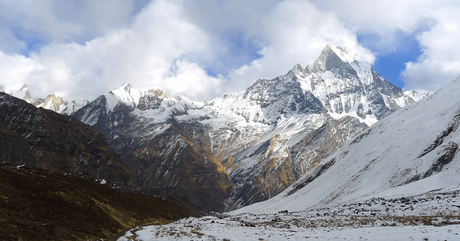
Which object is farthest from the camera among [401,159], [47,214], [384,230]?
[401,159]

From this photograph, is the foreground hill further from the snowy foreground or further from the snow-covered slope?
the snow-covered slope

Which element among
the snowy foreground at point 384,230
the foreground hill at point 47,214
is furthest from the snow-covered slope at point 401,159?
the foreground hill at point 47,214

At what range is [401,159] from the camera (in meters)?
102

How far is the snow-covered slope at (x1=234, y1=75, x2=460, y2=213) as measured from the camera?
82.6m

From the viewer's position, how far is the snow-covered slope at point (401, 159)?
271ft

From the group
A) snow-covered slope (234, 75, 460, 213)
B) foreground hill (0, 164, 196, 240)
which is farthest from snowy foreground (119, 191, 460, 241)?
snow-covered slope (234, 75, 460, 213)

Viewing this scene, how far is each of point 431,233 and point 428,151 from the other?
8771cm

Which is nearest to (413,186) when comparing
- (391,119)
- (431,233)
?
(431,233)

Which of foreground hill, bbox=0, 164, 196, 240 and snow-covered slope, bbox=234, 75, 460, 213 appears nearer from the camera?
foreground hill, bbox=0, 164, 196, 240

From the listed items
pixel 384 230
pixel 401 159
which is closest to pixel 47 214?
pixel 384 230

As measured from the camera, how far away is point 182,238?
96.0 feet

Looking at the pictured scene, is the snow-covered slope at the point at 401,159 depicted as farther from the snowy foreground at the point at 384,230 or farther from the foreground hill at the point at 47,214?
the foreground hill at the point at 47,214

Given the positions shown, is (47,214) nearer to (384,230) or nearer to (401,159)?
(384,230)

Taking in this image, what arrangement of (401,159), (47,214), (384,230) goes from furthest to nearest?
(401,159)
(47,214)
(384,230)
